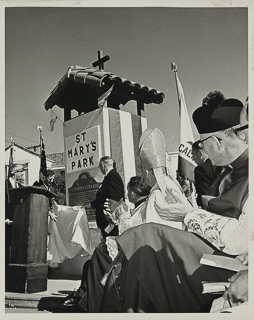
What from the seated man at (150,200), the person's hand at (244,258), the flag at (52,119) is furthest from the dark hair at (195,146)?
the flag at (52,119)

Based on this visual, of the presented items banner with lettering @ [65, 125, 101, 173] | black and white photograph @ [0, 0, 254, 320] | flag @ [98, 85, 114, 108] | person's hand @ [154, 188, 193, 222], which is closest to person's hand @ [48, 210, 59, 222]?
black and white photograph @ [0, 0, 254, 320]

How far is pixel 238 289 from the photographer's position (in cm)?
342

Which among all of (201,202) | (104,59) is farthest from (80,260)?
(104,59)

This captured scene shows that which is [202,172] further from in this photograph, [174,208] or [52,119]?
[52,119]

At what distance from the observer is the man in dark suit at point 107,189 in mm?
3614

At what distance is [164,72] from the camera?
3676 mm

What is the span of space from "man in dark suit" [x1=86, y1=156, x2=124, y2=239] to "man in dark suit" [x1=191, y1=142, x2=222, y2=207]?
521 millimetres

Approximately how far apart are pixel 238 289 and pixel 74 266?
1.10m

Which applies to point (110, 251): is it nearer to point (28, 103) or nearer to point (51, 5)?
point (28, 103)

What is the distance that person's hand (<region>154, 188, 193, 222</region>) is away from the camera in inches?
139

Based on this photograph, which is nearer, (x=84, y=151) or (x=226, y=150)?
(x=226, y=150)

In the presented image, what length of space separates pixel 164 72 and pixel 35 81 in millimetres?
898

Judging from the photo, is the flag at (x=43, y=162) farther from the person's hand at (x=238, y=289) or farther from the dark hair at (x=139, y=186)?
the person's hand at (x=238, y=289)

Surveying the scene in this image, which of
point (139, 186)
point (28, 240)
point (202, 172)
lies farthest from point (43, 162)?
point (202, 172)
